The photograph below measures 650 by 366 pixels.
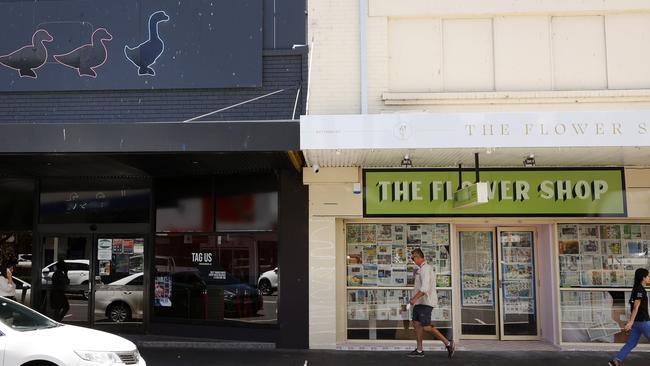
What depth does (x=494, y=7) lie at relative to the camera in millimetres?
10281

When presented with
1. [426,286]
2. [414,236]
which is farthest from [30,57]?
[426,286]

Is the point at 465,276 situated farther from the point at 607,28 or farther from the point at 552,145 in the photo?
the point at 607,28

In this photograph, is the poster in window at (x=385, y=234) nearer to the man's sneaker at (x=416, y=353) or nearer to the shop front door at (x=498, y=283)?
the shop front door at (x=498, y=283)

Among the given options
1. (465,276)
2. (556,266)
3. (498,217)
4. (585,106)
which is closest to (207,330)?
(465,276)

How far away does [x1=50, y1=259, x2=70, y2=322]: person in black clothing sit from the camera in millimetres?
11562

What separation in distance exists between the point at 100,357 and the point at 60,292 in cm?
567

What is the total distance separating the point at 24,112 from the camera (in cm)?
1030

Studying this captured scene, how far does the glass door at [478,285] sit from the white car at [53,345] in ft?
20.6

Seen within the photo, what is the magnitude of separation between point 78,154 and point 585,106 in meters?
8.07

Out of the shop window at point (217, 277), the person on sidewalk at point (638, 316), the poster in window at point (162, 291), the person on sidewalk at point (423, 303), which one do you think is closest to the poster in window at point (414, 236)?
the person on sidewalk at point (423, 303)

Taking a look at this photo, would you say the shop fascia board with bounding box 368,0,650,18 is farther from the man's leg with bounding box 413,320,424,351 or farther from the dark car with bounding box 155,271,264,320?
the dark car with bounding box 155,271,264,320

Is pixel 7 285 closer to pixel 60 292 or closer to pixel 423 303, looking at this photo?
pixel 60 292

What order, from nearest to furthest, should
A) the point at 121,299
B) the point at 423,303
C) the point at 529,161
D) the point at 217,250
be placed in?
the point at 423,303 < the point at 529,161 < the point at 217,250 < the point at 121,299

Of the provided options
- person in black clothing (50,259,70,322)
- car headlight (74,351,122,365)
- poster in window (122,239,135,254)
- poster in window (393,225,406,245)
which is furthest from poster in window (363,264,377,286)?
person in black clothing (50,259,70,322)
